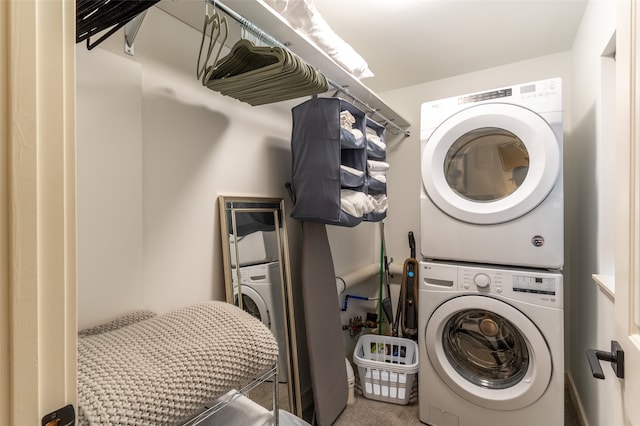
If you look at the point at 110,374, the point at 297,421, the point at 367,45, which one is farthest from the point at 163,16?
the point at 297,421

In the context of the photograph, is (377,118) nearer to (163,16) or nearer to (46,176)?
(163,16)

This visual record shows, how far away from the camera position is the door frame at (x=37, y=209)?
1.13 ft

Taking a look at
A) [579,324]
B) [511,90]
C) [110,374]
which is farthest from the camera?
[579,324]

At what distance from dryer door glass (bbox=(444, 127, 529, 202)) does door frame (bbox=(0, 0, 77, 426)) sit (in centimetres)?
178

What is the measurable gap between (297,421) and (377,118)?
7.05 feet

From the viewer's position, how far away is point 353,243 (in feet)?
8.03

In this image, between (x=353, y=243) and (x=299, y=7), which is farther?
(x=353, y=243)

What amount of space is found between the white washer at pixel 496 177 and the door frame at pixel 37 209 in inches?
66.0

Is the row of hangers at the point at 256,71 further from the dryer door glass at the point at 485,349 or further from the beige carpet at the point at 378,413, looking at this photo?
the beige carpet at the point at 378,413

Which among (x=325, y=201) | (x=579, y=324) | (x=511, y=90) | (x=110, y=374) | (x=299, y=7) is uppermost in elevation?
(x=299, y=7)

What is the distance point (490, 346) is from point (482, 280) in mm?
430

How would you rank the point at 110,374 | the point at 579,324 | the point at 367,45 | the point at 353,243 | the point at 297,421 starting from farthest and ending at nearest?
the point at 353,243
the point at 367,45
the point at 579,324
the point at 297,421
the point at 110,374

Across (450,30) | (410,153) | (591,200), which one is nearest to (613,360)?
(591,200)

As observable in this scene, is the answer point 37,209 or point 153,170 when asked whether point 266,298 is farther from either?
point 37,209
